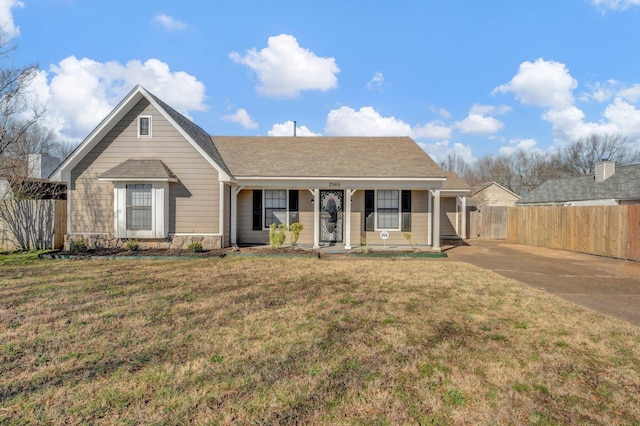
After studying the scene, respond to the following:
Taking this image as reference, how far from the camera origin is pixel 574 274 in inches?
361

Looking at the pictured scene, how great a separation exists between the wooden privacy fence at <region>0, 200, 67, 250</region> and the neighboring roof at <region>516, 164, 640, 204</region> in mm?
26765

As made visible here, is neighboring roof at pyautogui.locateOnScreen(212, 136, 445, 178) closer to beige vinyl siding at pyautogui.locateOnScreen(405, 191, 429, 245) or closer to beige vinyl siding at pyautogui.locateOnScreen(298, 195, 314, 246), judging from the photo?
beige vinyl siding at pyautogui.locateOnScreen(298, 195, 314, 246)

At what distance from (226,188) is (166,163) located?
7.26 ft

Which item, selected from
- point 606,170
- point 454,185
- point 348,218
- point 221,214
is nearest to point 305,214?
point 348,218

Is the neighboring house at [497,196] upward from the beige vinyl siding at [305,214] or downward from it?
upward

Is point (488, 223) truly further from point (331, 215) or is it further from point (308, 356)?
point (308, 356)

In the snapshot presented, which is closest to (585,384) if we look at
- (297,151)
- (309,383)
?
(309,383)

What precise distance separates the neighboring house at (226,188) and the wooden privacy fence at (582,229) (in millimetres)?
5863

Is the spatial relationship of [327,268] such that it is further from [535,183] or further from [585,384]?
[535,183]

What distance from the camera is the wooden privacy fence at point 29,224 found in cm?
1234

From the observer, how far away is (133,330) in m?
4.57

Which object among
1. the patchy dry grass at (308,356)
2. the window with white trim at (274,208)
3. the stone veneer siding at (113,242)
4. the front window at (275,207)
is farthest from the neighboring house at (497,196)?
the stone veneer siding at (113,242)

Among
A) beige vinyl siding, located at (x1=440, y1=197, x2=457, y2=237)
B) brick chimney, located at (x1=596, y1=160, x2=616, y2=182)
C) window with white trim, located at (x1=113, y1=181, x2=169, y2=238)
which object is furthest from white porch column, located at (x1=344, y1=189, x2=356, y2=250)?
brick chimney, located at (x1=596, y1=160, x2=616, y2=182)

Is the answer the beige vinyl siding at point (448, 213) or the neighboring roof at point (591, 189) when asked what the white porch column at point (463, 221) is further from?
the neighboring roof at point (591, 189)
